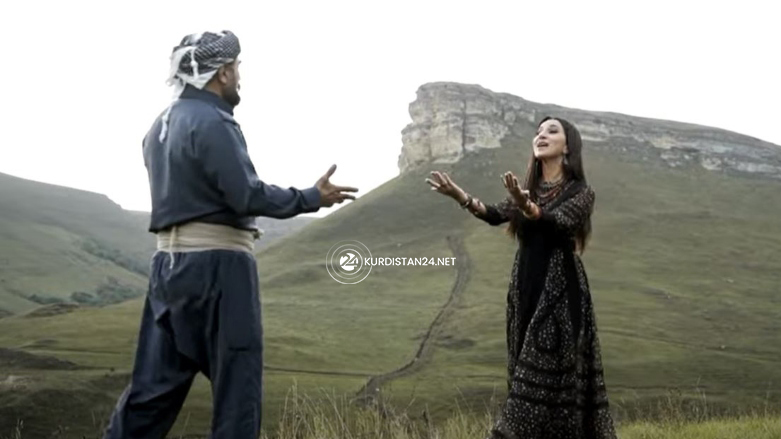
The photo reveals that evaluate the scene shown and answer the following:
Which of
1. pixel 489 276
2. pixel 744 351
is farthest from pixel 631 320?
→ pixel 489 276

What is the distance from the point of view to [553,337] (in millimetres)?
5465

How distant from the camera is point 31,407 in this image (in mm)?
35875

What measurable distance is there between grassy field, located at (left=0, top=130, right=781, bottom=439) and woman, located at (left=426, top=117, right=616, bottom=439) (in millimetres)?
1314

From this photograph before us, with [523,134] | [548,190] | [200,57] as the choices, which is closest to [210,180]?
[200,57]

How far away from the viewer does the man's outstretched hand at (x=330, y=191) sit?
4.29 metres

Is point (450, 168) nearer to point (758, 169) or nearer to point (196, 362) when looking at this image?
point (758, 169)

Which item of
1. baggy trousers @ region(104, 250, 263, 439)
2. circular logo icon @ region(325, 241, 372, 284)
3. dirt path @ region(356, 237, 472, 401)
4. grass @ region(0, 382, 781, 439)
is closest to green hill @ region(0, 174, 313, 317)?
circular logo icon @ region(325, 241, 372, 284)

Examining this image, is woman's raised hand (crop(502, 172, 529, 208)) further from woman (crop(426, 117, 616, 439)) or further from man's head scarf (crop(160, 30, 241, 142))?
man's head scarf (crop(160, 30, 241, 142))

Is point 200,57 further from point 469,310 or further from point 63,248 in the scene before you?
point 63,248

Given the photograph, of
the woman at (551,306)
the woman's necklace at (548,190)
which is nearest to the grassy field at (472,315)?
the woman at (551,306)

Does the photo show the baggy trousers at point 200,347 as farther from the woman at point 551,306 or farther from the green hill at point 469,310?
the green hill at point 469,310

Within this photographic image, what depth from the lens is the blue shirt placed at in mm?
4062

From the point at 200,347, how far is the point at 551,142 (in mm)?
2856

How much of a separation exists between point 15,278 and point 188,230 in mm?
111980
